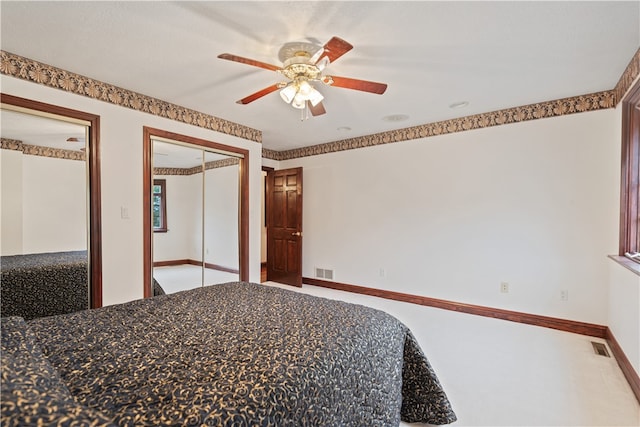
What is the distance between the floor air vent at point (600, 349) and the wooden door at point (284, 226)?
3.69m

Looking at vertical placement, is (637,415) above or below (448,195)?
below

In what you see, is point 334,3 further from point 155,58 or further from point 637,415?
point 637,415

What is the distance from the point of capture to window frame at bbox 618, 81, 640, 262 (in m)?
2.75

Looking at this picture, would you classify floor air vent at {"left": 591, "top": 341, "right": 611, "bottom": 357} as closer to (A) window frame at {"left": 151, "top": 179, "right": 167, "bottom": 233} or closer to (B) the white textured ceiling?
(B) the white textured ceiling

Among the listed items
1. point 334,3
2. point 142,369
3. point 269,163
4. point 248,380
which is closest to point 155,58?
point 334,3

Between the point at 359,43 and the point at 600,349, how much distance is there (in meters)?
3.36

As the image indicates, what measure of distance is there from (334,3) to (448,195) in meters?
2.90

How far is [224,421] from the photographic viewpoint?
0.87 m

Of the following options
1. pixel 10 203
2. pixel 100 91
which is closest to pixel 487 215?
pixel 100 91

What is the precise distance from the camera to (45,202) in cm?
271

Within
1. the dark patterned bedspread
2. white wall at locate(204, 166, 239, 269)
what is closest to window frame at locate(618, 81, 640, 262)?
white wall at locate(204, 166, 239, 269)

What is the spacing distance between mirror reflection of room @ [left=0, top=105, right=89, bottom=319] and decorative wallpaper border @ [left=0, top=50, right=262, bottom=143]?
0.97ft

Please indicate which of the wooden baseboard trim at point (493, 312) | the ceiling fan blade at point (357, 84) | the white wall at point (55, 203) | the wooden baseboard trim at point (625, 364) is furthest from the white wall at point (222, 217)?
the wooden baseboard trim at point (625, 364)

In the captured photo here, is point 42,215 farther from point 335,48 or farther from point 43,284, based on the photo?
point 335,48
